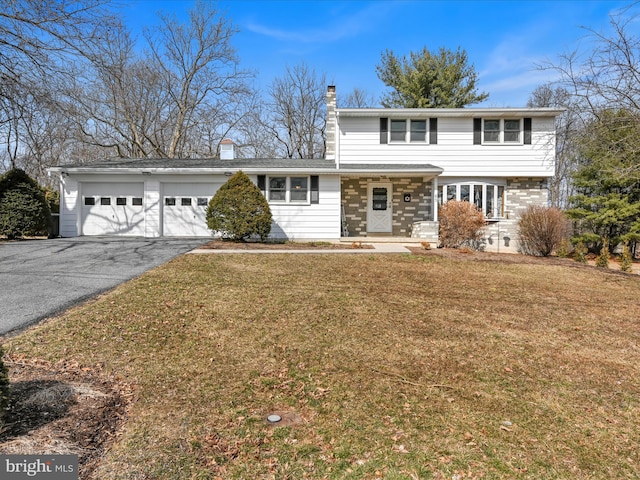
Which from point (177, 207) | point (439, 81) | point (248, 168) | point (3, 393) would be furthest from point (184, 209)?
point (439, 81)

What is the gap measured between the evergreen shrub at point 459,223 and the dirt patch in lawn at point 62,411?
12.1 metres

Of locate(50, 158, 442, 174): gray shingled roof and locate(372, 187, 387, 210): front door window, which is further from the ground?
locate(50, 158, 442, 174): gray shingled roof

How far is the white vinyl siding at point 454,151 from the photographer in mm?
15320

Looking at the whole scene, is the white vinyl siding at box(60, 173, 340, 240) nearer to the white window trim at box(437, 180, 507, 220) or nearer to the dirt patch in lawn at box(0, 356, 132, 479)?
the white window trim at box(437, 180, 507, 220)

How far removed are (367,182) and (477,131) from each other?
484 cm

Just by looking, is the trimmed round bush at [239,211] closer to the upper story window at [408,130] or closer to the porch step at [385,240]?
the porch step at [385,240]

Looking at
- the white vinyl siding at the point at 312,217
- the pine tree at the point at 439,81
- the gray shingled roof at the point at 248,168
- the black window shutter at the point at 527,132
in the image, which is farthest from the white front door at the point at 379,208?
the pine tree at the point at 439,81

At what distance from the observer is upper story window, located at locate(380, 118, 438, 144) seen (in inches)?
608

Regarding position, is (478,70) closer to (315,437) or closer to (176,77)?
(176,77)

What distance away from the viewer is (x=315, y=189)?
47.7 feet

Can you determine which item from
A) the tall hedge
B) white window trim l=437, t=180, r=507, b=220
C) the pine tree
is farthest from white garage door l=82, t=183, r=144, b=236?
the pine tree

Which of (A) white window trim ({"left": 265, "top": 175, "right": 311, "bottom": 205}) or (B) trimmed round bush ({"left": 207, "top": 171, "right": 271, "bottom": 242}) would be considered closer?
(B) trimmed round bush ({"left": 207, "top": 171, "right": 271, "bottom": 242})

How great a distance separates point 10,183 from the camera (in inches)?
528

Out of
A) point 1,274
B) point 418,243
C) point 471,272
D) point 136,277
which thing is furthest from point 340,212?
point 1,274
